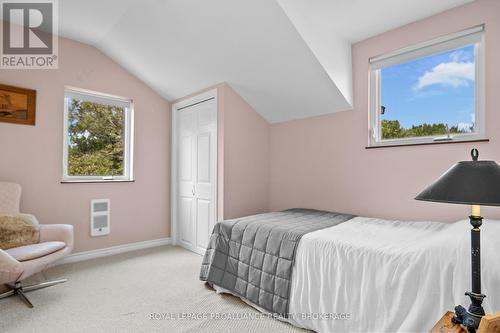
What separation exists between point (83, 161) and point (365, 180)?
3.32m

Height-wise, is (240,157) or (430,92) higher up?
(430,92)

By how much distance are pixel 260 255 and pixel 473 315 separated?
54.6 inches

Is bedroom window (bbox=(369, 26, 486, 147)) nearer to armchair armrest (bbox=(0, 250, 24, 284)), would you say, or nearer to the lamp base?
the lamp base

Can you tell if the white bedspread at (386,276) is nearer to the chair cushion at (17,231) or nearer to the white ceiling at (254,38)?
the white ceiling at (254,38)

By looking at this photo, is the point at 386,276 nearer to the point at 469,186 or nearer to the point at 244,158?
the point at 469,186

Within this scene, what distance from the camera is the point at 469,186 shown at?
2.86ft

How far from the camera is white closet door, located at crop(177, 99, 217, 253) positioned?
3.21 meters

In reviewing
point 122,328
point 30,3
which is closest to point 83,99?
point 30,3

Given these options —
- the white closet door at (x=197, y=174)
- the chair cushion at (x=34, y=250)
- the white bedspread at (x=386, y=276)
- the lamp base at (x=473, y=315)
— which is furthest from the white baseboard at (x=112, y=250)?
the lamp base at (x=473, y=315)

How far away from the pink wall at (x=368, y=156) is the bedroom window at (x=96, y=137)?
2.02m

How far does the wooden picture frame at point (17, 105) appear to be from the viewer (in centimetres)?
267

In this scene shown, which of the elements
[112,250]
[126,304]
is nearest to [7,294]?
[126,304]

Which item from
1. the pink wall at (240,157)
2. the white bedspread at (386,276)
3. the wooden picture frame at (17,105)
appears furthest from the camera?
the pink wall at (240,157)

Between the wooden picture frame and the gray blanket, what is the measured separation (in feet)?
7.82
